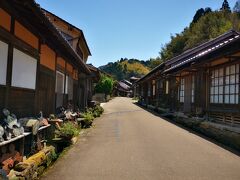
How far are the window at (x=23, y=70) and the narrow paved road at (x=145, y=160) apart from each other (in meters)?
2.36

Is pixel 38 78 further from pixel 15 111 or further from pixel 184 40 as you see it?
pixel 184 40

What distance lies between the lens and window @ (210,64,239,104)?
1509cm

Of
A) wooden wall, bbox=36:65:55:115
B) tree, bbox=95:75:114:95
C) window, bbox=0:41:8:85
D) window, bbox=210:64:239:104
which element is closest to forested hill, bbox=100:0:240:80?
tree, bbox=95:75:114:95

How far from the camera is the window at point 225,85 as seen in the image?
1509cm

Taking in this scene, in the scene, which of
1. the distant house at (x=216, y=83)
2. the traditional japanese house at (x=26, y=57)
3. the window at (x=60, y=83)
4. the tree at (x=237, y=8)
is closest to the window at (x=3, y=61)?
the traditional japanese house at (x=26, y=57)

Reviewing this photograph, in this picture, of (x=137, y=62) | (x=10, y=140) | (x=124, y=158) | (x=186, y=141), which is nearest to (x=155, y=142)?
(x=186, y=141)

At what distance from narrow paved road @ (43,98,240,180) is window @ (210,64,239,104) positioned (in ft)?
11.5

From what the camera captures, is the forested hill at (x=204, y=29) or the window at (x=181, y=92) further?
the forested hill at (x=204, y=29)

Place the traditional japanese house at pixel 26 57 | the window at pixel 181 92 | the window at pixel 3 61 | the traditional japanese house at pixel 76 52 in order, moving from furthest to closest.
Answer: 1. the window at pixel 181 92
2. the traditional japanese house at pixel 76 52
3. the traditional japanese house at pixel 26 57
4. the window at pixel 3 61

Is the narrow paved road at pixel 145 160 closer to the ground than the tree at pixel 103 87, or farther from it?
closer to the ground

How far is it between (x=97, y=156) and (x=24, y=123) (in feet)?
8.29

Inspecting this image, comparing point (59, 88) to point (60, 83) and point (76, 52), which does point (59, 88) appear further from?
point (76, 52)

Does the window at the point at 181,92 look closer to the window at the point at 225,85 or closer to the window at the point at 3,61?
the window at the point at 225,85

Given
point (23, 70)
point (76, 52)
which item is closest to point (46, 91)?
point (23, 70)
